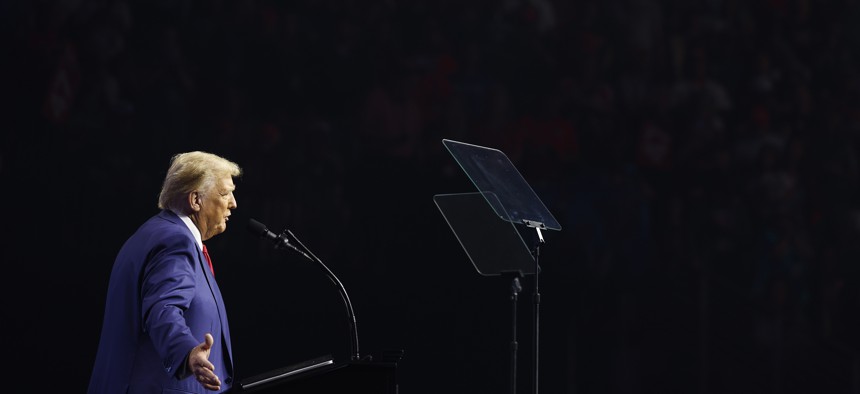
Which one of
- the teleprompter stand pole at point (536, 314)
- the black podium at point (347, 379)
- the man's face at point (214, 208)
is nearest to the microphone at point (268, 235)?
the man's face at point (214, 208)

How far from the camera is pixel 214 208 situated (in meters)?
2.43

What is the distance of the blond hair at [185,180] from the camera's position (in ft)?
7.80

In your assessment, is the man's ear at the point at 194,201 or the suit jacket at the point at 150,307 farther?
the man's ear at the point at 194,201

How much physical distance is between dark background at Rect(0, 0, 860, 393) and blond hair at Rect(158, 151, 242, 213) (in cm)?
309

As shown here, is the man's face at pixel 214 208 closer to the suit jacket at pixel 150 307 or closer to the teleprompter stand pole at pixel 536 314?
the suit jacket at pixel 150 307

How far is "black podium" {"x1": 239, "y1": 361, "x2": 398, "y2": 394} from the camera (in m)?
1.95

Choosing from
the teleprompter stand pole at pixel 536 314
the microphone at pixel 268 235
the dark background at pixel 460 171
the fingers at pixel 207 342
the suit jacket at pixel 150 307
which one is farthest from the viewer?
the dark background at pixel 460 171

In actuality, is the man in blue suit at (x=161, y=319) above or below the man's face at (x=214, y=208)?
below

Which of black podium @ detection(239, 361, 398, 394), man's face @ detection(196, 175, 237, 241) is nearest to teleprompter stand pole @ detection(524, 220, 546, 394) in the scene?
black podium @ detection(239, 361, 398, 394)

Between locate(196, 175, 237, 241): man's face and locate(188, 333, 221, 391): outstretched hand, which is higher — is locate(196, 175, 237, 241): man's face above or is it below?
above

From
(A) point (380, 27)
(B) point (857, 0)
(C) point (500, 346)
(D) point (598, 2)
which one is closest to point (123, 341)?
(C) point (500, 346)

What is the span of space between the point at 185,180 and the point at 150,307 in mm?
428

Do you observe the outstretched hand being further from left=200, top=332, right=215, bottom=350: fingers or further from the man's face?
the man's face

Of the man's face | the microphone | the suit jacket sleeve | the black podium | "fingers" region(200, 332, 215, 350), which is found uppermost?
the man's face
